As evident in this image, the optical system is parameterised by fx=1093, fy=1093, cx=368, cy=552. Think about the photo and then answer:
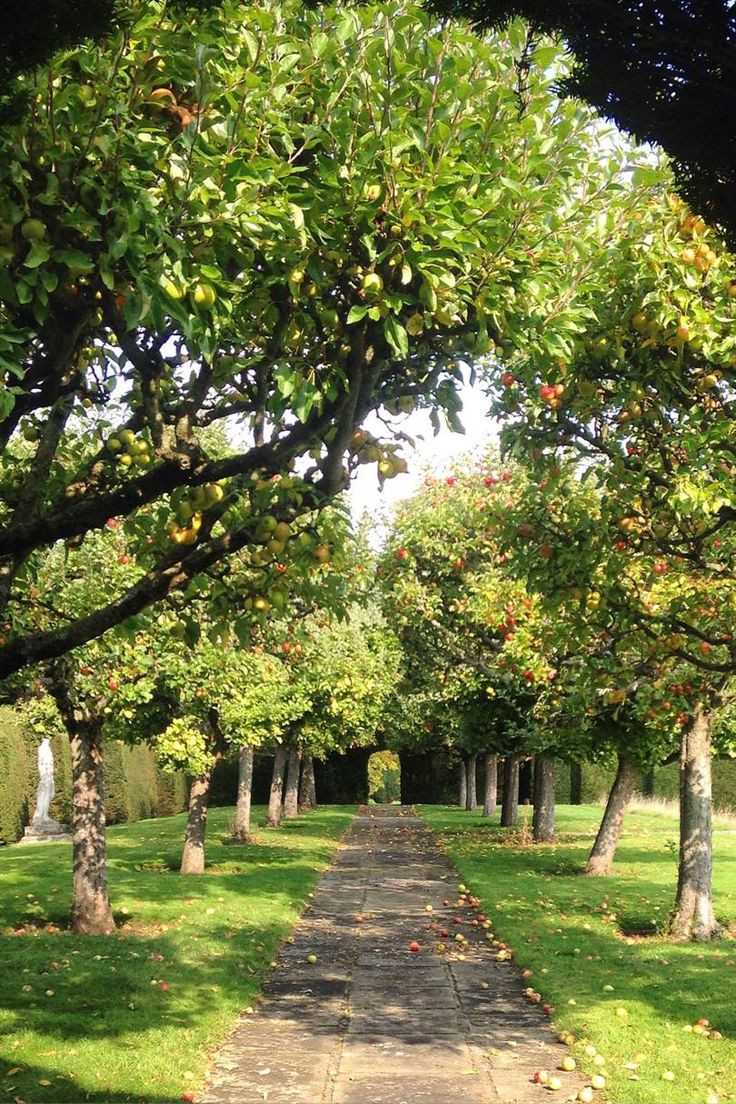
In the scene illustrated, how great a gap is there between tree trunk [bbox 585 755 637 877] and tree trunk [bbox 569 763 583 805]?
35.2m

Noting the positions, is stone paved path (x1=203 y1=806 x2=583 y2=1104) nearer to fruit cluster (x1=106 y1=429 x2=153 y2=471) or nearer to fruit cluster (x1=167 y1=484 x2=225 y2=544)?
fruit cluster (x1=167 y1=484 x2=225 y2=544)

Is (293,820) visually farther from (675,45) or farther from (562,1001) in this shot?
(675,45)

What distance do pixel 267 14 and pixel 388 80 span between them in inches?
29.3

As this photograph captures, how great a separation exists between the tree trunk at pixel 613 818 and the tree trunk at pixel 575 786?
35176 mm

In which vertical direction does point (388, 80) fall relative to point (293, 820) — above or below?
above

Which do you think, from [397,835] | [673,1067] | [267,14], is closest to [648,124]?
[267,14]

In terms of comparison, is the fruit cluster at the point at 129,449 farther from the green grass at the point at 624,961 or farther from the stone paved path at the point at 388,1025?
the green grass at the point at 624,961

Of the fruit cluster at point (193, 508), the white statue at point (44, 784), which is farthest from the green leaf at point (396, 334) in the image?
the white statue at point (44, 784)

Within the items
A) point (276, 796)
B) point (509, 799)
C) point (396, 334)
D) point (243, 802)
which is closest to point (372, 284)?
point (396, 334)

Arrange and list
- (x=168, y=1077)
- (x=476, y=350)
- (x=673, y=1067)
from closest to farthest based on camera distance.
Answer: (x=476, y=350) → (x=168, y=1077) → (x=673, y=1067)

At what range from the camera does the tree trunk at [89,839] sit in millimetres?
13883

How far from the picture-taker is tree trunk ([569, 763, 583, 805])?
2249 inches

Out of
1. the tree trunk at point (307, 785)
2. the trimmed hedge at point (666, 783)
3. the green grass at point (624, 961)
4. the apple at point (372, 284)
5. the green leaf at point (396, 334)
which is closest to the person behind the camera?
the green leaf at point (396, 334)

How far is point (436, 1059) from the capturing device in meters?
8.60
